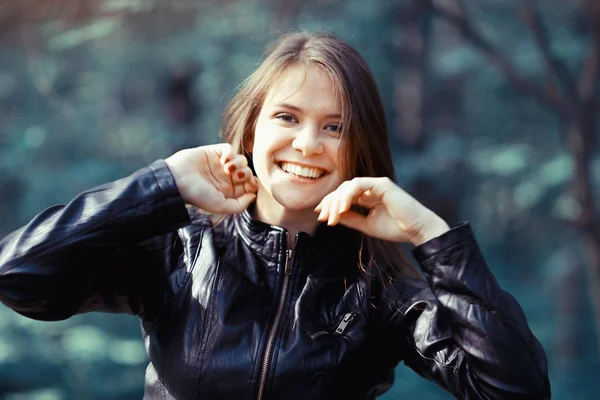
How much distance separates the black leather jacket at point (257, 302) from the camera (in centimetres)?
146

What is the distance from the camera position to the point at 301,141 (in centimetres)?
156

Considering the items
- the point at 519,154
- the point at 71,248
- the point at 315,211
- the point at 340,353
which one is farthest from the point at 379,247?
the point at 519,154

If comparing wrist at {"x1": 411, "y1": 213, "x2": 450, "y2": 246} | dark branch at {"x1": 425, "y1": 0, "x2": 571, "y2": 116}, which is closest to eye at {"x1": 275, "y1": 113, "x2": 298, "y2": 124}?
wrist at {"x1": 411, "y1": 213, "x2": 450, "y2": 246}

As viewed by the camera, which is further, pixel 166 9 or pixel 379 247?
pixel 166 9

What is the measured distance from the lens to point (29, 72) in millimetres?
3828

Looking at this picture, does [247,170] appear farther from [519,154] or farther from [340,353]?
[519,154]

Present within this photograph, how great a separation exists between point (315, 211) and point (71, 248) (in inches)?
19.5

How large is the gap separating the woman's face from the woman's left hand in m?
0.06

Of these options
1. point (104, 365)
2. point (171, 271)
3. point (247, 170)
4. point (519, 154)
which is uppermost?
point (247, 170)

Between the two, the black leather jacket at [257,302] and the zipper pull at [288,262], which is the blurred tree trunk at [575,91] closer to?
the black leather jacket at [257,302]

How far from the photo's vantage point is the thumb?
1597 mm

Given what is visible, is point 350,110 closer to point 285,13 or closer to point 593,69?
point 285,13

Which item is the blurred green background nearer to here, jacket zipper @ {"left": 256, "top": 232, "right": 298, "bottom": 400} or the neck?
the neck

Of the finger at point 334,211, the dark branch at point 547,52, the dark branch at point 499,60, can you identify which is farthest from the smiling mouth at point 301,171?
the dark branch at point 547,52
